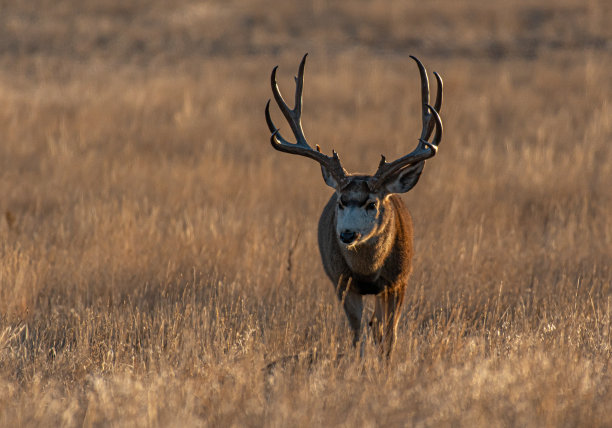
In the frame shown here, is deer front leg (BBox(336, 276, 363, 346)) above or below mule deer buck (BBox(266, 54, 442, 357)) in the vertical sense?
below

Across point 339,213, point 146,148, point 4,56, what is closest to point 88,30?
point 4,56

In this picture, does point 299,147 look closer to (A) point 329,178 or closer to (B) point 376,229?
(A) point 329,178

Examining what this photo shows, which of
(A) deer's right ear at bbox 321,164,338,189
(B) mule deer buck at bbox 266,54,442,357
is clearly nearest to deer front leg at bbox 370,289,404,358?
(B) mule deer buck at bbox 266,54,442,357

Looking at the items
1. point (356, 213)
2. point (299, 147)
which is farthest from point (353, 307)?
point (299, 147)

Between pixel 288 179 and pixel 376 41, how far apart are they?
50.1 ft

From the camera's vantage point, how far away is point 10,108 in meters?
13.9

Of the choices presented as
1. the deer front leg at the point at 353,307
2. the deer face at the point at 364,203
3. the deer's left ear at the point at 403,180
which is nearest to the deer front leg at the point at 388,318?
the deer front leg at the point at 353,307

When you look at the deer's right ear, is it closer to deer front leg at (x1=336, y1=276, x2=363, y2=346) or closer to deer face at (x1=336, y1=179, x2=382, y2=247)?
deer face at (x1=336, y1=179, x2=382, y2=247)

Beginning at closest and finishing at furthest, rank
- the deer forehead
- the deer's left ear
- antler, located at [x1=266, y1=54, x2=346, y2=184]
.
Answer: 1. the deer forehead
2. the deer's left ear
3. antler, located at [x1=266, y1=54, x2=346, y2=184]

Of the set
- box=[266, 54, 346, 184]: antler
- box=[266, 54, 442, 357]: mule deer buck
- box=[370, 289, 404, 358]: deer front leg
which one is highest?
box=[266, 54, 346, 184]: antler

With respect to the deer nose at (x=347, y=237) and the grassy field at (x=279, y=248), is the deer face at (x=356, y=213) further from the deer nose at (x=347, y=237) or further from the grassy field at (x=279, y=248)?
the grassy field at (x=279, y=248)

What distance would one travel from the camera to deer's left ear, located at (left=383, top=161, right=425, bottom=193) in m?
→ 5.61

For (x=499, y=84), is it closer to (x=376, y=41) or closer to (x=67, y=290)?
(x=376, y=41)

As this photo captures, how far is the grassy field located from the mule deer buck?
325 millimetres
